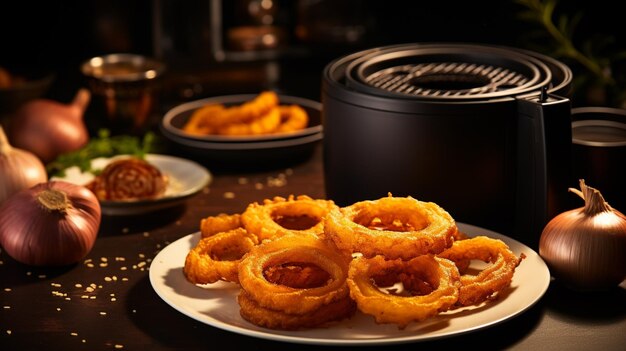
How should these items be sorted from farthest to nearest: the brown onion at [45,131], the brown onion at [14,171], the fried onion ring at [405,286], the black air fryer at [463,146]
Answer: the brown onion at [45,131]
the brown onion at [14,171]
the black air fryer at [463,146]
the fried onion ring at [405,286]

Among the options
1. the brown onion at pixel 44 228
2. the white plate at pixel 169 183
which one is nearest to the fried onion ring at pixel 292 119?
the white plate at pixel 169 183

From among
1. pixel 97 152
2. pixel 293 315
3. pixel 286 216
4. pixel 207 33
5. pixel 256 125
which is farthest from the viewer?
pixel 207 33

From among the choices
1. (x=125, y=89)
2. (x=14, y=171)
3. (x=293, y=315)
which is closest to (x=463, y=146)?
(x=293, y=315)

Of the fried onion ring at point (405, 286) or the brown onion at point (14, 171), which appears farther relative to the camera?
the brown onion at point (14, 171)

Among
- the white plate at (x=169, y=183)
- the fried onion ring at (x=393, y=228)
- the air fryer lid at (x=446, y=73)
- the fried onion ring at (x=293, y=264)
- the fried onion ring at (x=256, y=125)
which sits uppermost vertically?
the air fryer lid at (x=446, y=73)

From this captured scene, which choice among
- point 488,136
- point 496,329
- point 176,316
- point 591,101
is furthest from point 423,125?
point 591,101

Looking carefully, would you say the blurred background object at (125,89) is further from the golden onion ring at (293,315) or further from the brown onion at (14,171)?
the golden onion ring at (293,315)

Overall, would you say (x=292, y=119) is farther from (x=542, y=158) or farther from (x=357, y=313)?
(x=357, y=313)
